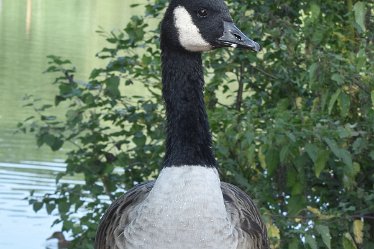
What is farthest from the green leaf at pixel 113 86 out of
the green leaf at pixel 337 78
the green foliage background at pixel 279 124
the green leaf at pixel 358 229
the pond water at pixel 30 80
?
the pond water at pixel 30 80

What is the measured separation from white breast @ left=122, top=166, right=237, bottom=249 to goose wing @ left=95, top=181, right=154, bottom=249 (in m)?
0.10

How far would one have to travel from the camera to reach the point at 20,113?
41.6ft

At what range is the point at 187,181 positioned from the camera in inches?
148

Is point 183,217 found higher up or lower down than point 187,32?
lower down

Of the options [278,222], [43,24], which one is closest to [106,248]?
[278,222]

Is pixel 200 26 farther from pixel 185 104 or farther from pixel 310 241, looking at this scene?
pixel 310 241

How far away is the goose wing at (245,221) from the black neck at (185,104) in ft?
0.86

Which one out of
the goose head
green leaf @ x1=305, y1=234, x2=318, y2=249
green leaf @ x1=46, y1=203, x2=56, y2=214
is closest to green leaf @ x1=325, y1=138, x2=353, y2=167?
green leaf @ x1=305, y1=234, x2=318, y2=249

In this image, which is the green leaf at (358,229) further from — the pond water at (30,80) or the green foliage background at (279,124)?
the pond water at (30,80)

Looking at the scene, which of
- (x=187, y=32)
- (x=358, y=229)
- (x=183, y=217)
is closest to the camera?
(x=183, y=217)

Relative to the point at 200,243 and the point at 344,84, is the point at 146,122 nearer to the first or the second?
the point at 344,84

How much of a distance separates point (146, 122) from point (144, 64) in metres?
0.41

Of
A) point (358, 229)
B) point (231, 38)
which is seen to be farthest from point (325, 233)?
point (231, 38)

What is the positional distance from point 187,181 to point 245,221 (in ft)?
1.24
